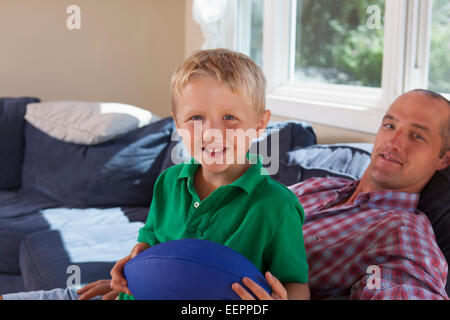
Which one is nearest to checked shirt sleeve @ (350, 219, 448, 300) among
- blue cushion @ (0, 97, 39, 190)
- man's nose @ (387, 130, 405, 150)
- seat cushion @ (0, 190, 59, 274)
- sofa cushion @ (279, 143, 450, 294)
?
sofa cushion @ (279, 143, 450, 294)

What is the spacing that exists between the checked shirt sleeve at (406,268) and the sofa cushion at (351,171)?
151mm

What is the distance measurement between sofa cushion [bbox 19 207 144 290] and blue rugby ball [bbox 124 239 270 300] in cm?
94

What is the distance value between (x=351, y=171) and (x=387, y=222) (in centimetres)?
57

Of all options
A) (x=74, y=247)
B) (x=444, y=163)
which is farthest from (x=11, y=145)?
(x=444, y=163)

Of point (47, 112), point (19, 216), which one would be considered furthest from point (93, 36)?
point (19, 216)

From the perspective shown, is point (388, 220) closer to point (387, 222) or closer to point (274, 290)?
point (387, 222)

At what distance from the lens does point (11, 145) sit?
3.08 m

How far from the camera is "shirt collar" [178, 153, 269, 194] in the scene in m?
1.08

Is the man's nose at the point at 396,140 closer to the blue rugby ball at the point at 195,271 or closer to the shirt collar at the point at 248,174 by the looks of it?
the shirt collar at the point at 248,174

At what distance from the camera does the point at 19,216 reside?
260 centimetres

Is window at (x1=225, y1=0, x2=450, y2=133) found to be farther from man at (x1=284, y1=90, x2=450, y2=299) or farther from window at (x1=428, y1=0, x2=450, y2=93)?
man at (x1=284, y1=90, x2=450, y2=299)

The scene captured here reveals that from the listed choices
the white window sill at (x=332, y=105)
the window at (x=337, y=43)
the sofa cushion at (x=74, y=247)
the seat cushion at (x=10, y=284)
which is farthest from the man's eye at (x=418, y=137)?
the seat cushion at (x=10, y=284)

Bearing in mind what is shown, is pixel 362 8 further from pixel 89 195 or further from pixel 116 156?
pixel 89 195
